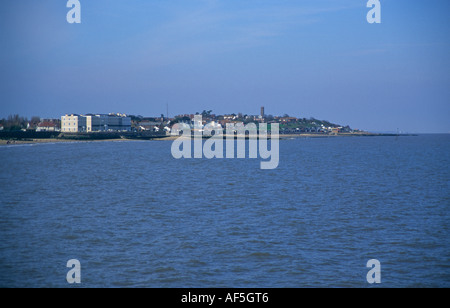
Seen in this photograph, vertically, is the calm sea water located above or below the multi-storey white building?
below

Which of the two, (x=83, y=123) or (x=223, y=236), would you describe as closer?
(x=223, y=236)

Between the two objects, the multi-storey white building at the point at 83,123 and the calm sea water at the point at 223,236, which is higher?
the multi-storey white building at the point at 83,123

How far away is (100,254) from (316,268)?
6.99 m

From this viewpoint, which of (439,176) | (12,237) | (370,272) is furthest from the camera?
(439,176)

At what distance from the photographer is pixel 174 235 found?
18.4 meters

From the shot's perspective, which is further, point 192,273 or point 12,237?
point 12,237

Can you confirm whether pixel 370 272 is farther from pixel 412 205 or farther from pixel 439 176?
pixel 439 176

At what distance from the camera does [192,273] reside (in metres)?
13.8

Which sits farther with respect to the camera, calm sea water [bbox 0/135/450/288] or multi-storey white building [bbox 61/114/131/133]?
multi-storey white building [bbox 61/114/131/133]

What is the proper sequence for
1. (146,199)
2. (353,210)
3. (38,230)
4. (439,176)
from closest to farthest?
(38,230)
(353,210)
(146,199)
(439,176)

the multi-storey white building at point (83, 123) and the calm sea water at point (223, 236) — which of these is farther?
the multi-storey white building at point (83, 123)

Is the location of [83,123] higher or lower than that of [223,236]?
higher
